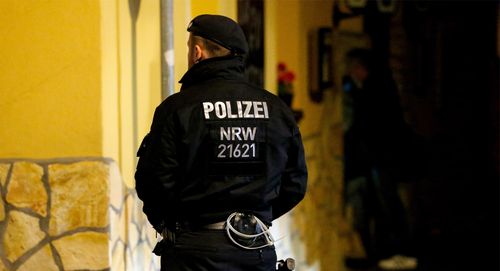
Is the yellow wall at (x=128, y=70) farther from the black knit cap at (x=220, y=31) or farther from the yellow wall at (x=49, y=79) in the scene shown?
the black knit cap at (x=220, y=31)

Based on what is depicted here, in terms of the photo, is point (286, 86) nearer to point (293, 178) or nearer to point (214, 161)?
point (293, 178)

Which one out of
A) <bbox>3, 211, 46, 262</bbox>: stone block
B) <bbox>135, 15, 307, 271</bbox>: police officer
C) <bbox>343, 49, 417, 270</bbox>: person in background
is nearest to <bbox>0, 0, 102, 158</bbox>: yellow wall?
<bbox>3, 211, 46, 262</bbox>: stone block

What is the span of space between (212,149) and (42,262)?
1080 mm

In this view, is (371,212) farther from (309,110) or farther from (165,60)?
(165,60)

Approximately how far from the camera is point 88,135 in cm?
407

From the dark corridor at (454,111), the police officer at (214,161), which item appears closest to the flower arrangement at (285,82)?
the police officer at (214,161)

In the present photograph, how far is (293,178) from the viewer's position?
12.2 ft

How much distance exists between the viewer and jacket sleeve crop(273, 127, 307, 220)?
3672mm

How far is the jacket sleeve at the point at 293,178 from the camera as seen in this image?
12.0ft

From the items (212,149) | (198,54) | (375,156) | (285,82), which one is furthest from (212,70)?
(375,156)

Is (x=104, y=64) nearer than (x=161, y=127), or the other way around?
(x=161, y=127)

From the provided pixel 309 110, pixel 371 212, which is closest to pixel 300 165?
pixel 309 110

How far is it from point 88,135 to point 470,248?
7452mm

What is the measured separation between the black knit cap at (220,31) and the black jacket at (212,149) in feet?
0.17
